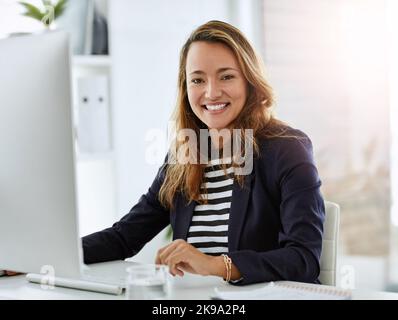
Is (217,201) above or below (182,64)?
below

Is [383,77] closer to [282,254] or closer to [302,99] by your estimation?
[302,99]

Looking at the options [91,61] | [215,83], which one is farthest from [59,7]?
[215,83]

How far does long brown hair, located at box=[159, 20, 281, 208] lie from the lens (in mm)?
1724

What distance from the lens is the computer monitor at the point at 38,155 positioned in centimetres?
109

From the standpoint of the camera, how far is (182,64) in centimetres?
186

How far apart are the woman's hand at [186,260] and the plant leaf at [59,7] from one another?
162 centimetres

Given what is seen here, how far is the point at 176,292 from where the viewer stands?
1.25 m

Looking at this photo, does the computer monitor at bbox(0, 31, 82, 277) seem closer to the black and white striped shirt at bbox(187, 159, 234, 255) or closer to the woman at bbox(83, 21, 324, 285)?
the woman at bbox(83, 21, 324, 285)

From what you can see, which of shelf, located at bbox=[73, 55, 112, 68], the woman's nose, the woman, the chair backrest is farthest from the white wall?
the chair backrest

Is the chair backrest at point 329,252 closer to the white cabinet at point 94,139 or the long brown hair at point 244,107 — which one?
the long brown hair at point 244,107

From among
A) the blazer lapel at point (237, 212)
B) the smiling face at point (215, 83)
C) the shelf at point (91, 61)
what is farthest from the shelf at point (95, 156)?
the blazer lapel at point (237, 212)
